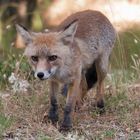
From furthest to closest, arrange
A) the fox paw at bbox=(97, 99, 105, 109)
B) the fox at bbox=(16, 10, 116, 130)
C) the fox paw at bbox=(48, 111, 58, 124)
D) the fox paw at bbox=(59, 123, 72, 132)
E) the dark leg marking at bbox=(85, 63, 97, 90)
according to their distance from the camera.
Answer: the dark leg marking at bbox=(85, 63, 97, 90), the fox paw at bbox=(97, 99, 105, 109), the fox paw at bbox=(48, 111, 58, 124), the fox paw at bbox=(59, 123, 72, 132), the fox at bbox=(16, 10, 116, 130)

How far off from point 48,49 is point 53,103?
0.82 metres

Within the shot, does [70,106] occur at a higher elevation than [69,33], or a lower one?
lower

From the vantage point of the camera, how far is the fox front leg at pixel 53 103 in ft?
22.4

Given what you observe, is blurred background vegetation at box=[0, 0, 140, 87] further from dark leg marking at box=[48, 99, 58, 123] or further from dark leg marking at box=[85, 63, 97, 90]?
dark leg marking at box=[48, 99, 58, 123]

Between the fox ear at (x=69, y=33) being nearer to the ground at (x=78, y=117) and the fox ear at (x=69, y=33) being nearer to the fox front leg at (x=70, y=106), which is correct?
the fox front leg at (x=70, y=106)

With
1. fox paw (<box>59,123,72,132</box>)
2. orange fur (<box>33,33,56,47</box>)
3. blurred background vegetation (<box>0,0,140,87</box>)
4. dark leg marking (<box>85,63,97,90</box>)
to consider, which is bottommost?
fox paw (<box>59,123,72,132</box>)

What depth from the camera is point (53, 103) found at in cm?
689

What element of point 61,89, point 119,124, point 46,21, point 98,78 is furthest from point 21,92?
point 46,21

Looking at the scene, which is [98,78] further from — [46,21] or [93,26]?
[46,21]

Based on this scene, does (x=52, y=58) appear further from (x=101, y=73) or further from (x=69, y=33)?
(x=101, y=73)

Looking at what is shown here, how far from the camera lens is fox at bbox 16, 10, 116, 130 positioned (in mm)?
6398

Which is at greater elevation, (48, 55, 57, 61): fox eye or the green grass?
(48, 55, 57, 61): fox eye

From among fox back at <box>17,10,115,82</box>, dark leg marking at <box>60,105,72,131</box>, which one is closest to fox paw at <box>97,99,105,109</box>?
fox back at <box>17,10,115,82</box>

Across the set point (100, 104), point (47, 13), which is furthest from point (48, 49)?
point (47, 13)
